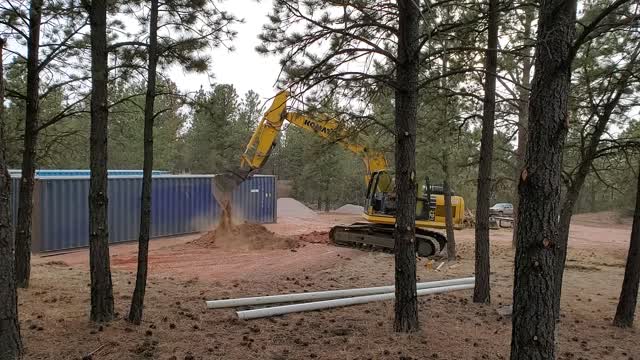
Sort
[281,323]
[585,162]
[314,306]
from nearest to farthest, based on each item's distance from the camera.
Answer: [281,323] → [585,162] → [314,306]

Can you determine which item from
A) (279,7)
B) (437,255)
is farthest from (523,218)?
(437,255)

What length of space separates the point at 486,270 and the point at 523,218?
4.36 meters

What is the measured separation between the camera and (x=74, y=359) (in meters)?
4.36

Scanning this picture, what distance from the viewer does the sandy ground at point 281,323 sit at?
16.1ft

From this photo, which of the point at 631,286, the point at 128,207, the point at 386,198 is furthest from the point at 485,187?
the point at 128,207

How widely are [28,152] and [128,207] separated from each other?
10021mm

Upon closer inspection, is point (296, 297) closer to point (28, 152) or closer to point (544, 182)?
point (28, 152)

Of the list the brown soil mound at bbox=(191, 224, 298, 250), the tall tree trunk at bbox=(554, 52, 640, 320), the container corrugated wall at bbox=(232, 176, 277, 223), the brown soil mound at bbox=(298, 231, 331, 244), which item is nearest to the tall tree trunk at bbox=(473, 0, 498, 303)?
the tall tree trunk at bbox=(554, 52, 640, 320)

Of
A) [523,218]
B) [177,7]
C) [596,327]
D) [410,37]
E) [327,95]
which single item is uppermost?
[177,7]

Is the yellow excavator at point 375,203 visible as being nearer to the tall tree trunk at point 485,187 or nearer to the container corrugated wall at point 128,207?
the container corrugated wall at point 128,207

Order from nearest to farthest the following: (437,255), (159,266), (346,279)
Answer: (346,279)
(159,266)
(437,255)

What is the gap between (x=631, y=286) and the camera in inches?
282

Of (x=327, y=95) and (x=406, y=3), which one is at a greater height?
(x=406, y=3)

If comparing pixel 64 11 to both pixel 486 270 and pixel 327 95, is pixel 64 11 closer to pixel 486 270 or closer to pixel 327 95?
pixel 327 95
